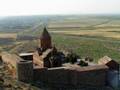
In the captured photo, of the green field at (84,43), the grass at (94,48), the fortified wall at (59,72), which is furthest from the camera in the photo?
the green field at (84,43)

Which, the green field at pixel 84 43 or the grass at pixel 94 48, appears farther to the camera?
the green field at pixel 84 43

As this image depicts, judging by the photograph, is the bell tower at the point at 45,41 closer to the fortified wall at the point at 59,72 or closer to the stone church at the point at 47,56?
the stone church at the point at 47,56

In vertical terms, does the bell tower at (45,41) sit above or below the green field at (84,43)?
above

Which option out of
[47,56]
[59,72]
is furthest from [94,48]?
[59,72]

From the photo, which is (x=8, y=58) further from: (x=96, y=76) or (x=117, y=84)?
(x=117, y=84)

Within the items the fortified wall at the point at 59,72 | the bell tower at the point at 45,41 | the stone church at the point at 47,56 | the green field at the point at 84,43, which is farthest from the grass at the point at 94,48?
the fortified wall at the point at 59,72

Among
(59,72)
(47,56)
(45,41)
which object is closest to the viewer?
(59,72)

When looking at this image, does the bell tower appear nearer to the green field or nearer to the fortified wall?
the fortified wall

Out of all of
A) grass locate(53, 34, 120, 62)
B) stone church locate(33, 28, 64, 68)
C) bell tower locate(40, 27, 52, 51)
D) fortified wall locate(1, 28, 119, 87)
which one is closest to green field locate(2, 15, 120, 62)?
grass locate(53, 34, 120, 62)

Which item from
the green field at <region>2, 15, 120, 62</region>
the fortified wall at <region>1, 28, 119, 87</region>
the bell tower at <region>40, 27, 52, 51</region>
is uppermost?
the bell tower at <region>40, 27, 52, 51</region>

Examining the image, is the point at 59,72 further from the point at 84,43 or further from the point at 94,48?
the point at 84,43

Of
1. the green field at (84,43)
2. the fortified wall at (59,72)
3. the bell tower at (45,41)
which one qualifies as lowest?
the green field at (84,43)

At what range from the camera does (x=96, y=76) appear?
26.9 meters

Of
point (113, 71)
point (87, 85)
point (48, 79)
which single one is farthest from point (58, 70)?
point (113, 71)
